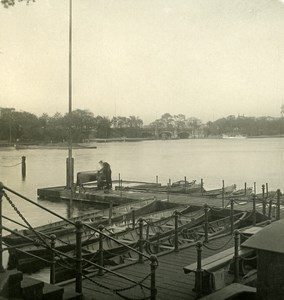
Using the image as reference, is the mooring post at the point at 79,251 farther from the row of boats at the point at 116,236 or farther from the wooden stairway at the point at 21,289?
the row of boats at the point at 116,236

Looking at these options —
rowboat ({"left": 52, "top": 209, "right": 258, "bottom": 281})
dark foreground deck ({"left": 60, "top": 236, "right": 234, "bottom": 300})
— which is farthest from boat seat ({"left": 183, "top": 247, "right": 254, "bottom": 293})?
rowboat ({"left": 52, "top": 209, "right": 258, "bottom": 281})

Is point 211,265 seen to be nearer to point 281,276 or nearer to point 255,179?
point 281,276

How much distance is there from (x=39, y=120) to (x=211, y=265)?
67186mm

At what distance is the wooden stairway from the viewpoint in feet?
16.6

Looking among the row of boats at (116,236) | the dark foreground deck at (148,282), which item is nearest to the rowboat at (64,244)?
the row of boats at (116,236)

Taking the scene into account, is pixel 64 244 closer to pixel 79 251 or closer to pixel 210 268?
pixel 210 268

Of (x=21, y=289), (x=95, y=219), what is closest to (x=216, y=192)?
(x=95, y=219)

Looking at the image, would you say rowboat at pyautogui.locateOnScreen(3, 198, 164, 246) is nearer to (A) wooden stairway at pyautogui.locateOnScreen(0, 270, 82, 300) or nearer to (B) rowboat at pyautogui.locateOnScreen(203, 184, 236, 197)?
(B) rowboat at pyautogui.locateOnScreen(203, 184, 236, 197)

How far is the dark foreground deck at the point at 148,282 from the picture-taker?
286 inches

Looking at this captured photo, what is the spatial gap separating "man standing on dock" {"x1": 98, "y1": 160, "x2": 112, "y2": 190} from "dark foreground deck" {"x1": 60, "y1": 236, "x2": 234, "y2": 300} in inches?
682

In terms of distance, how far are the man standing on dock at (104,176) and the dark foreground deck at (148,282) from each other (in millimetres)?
17335

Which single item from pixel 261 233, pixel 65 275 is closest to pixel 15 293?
pixel 261 233

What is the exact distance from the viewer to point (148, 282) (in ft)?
26.2

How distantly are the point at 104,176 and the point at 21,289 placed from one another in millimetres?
23411
